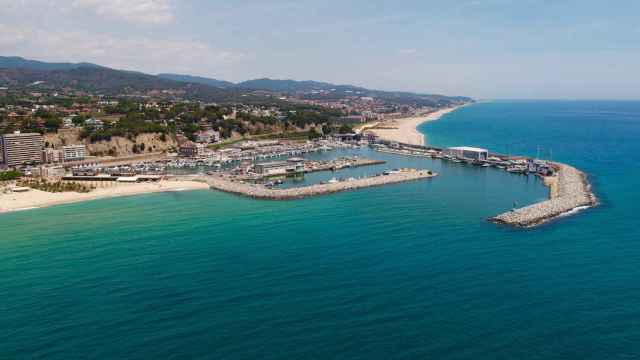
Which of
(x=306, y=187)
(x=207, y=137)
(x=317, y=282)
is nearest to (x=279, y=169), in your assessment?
(x=306, y=187)

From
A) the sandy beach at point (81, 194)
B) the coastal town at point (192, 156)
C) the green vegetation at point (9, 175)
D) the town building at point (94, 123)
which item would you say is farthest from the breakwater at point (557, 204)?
the town building at point (94, 123)

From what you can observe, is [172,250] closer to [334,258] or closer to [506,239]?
[334,258]

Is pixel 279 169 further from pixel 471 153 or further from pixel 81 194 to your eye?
pixel 471 153

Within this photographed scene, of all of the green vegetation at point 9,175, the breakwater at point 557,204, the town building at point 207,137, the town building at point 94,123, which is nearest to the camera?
the breakwater at point 557,204

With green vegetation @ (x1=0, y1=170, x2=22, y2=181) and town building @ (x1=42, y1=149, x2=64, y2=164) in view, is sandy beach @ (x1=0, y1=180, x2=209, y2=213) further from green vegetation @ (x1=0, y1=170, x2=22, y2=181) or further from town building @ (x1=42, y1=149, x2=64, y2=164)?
town building @ (x1=42, y1=149, x2=64, y2=164)

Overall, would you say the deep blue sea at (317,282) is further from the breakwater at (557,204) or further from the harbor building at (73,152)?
the harbor building at (73,152)

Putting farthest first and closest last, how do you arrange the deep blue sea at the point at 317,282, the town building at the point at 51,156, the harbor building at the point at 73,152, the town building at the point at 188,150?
the town building at the point at 188,150, the harbor building at the point at 73,152, the town building at the point at 51,156, the deep blue sea at the point at 317,282
